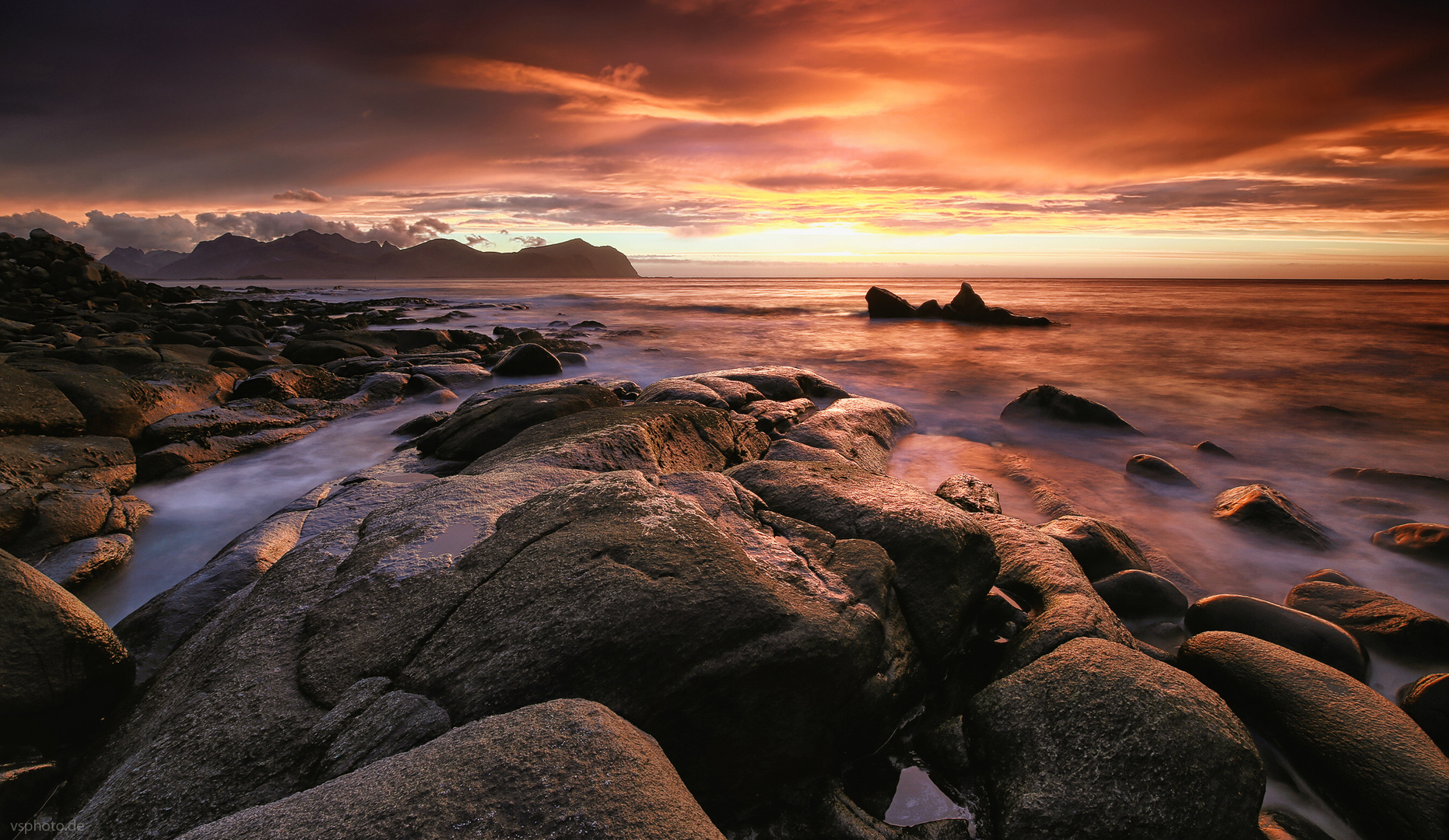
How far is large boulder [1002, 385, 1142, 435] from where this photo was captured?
7672 mm

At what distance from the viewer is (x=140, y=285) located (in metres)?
24.7

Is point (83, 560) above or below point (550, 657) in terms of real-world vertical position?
below

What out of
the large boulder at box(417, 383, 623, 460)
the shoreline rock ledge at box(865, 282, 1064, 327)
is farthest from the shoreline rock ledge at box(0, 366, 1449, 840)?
the shoreline rock ledge at box(865, 282, 1064, 327)

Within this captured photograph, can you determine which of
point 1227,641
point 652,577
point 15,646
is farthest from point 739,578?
point 15,646

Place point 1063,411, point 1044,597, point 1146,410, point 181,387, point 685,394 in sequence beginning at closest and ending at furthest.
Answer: point 1044,597
point 685,394
point 181,387
point 1063,411
point 1146,410

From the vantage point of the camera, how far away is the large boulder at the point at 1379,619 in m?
3.03

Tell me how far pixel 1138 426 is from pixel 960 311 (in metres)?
15.5

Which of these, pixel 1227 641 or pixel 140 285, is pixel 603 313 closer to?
pixel 140 285

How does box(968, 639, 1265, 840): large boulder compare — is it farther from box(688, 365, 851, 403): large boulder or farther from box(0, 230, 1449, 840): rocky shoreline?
box(688, 365, 851, 403): large boulder

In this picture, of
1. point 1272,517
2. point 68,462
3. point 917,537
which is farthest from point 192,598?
point 1272,517

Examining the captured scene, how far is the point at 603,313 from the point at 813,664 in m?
27.8

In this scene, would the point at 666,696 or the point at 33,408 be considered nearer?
the point at 666,696

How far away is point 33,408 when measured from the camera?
4.57 m

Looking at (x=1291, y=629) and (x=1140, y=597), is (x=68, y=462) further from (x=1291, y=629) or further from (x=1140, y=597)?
(x=1291, y=629)
